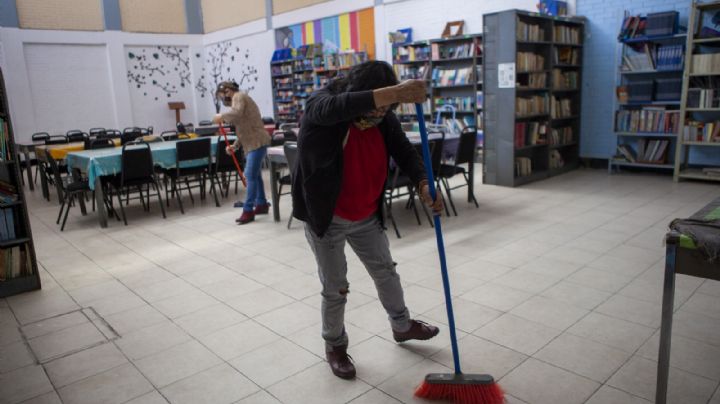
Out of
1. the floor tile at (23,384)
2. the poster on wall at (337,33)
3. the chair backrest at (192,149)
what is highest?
the poster on wall at (337,33)

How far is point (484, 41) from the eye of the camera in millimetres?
6594

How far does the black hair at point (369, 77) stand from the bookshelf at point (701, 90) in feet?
19.0

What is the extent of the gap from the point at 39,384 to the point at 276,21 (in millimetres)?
10843

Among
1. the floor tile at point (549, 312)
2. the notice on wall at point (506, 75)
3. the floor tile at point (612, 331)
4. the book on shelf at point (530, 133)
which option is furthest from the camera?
the book on shelf at point (530, 133)

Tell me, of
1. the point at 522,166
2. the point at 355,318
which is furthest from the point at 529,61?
the point at 355,318

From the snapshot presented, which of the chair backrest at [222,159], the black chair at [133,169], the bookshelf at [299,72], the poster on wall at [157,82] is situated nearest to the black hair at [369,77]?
the black chair at [133,169]

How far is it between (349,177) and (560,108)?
629 centimetres

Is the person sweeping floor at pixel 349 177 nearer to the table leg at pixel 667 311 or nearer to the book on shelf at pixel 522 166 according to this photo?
the table leg at pixel 667 311

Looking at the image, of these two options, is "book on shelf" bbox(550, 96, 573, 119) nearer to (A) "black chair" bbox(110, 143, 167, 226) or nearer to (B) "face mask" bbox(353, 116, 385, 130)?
(A) "black chair" bbox(110, 143, 167, 226)

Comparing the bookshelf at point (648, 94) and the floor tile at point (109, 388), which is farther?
the bookshelf at point (648, 94)

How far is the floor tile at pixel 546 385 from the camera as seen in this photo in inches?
84.9

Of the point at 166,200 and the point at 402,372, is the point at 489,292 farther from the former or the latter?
the point at 166,200

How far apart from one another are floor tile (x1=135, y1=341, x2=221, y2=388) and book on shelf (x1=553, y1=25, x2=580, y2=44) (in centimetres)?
653

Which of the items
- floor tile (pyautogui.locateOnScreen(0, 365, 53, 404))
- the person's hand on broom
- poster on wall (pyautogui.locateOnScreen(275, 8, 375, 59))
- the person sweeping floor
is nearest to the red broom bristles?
the person sweeping floor
